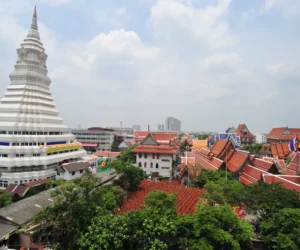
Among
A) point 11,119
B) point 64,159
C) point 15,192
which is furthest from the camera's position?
point 64,159

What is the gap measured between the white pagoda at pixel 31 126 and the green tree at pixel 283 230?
26904 mm

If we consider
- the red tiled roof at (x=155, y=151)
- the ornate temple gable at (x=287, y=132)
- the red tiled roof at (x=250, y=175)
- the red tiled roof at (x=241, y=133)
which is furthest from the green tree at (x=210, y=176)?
the red tiled roof at (x=241, y=133)

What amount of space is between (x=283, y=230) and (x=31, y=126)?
30373 millimetres

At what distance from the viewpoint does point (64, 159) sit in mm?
30031

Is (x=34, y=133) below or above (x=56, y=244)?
above

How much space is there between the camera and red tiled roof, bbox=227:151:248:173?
82.0 feet

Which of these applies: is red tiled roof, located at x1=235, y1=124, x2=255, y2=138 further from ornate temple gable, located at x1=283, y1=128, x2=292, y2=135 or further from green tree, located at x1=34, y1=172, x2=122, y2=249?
green tree, located at x1=34, y1=172, x2=122, y2=249

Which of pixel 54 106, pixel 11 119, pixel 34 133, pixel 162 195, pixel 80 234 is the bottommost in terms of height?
pixel 80 234

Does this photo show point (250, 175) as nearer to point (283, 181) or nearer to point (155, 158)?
point (283, 181)

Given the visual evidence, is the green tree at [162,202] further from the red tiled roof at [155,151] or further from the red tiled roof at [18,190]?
the red tiled roof at [155,151]

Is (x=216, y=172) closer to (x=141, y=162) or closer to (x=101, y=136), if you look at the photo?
(x=141, y=162)

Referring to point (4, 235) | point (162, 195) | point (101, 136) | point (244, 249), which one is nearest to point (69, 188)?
point (4, 235)

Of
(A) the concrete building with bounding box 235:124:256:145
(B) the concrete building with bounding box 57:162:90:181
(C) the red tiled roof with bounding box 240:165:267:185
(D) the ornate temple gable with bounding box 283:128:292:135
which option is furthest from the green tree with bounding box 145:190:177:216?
(A) the concrete building with bounding box 235:124:256:145

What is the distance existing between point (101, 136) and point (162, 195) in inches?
2585
